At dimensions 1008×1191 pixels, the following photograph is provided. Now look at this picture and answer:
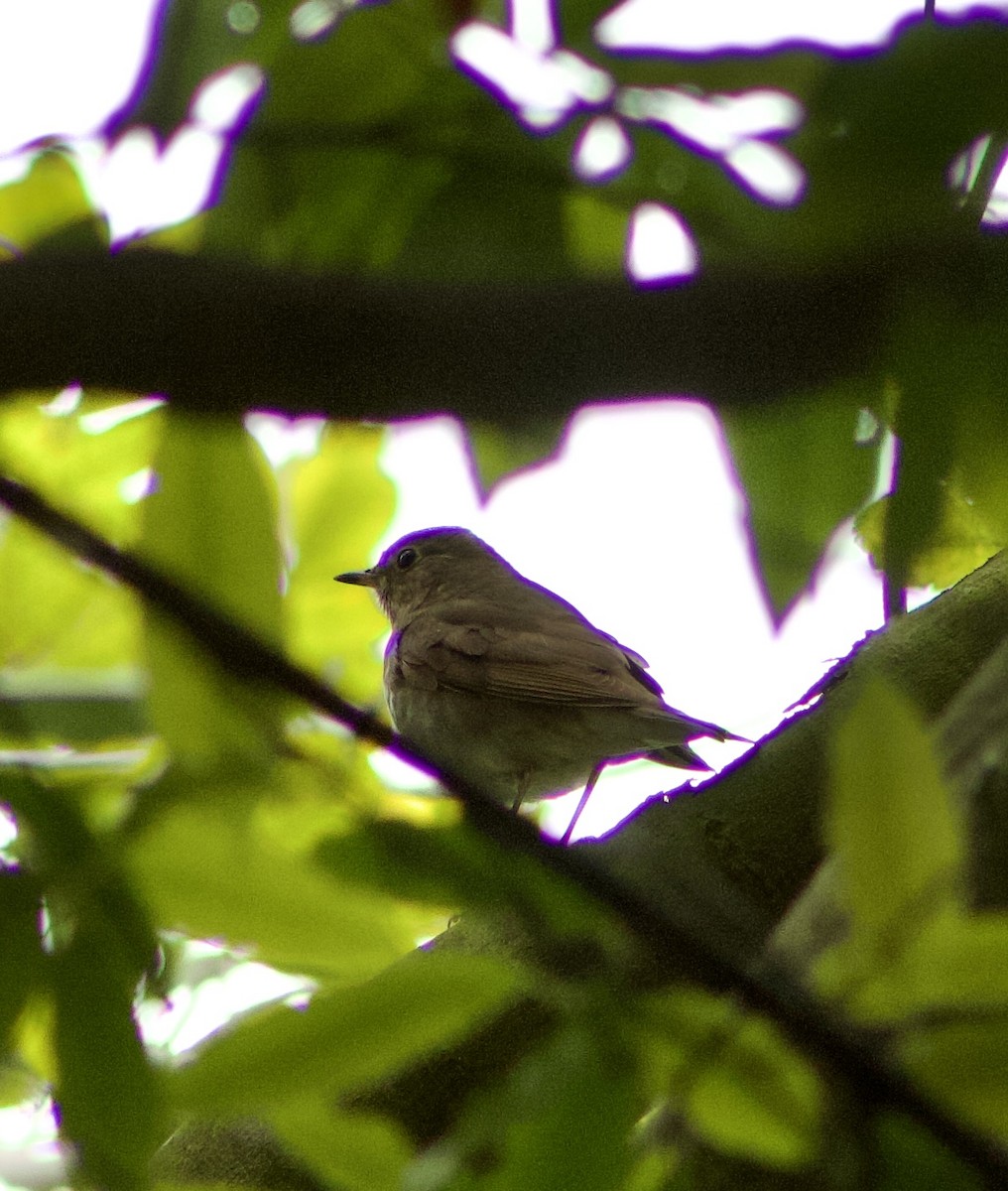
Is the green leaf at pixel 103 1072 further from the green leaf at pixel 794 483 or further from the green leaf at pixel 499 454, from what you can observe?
the green leaf at pixel 794 483

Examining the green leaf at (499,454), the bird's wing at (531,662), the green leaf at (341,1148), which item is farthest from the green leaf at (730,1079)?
the bird's wing at (531,662)

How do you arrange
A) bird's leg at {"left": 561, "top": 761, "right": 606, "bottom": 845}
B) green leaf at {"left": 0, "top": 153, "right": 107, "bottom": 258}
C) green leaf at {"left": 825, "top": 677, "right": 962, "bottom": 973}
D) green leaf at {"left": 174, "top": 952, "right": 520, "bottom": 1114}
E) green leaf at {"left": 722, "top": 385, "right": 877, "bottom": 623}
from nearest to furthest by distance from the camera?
green leaf at {"left": 825, "top": 677, "right": 962, "bottom": 973}, green leaf at {"left": 174, "top": 952, "right": 520, "bottom": 1114}, green leaf at {"left": 722, "top": 385, "right": 877, "bottom": 623}, green leaf at {"left": 0, "top": 153, "right": 107, "bottom": 258}, bird's leg at {"left": 561, "top": 761, "right": 606, "bottom": 845}

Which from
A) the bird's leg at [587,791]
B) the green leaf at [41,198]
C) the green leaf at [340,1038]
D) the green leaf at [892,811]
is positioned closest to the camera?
the green leaf at [892,811]

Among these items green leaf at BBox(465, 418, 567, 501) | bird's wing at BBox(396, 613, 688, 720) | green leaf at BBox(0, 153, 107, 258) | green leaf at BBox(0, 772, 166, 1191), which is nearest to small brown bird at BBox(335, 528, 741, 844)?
bird's wing at BBox(396, 613, 688, 720)

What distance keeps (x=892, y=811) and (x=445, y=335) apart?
0.53 meters

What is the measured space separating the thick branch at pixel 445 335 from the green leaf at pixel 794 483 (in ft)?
0.84

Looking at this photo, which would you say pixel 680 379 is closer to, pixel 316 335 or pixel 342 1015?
pixel 316 335

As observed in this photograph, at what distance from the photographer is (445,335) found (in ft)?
3.69

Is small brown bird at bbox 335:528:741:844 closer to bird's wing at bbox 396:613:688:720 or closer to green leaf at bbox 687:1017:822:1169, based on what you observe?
bird's wing at bbox 396:613:688:720

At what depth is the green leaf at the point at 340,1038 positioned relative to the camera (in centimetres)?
90

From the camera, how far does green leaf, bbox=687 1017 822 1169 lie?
88 centimetres

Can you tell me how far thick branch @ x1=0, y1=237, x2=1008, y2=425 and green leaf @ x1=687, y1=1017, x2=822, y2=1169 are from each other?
0.47m

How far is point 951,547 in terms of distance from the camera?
145cm

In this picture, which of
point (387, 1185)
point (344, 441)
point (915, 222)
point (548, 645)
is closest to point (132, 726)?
point (387, 1185)
